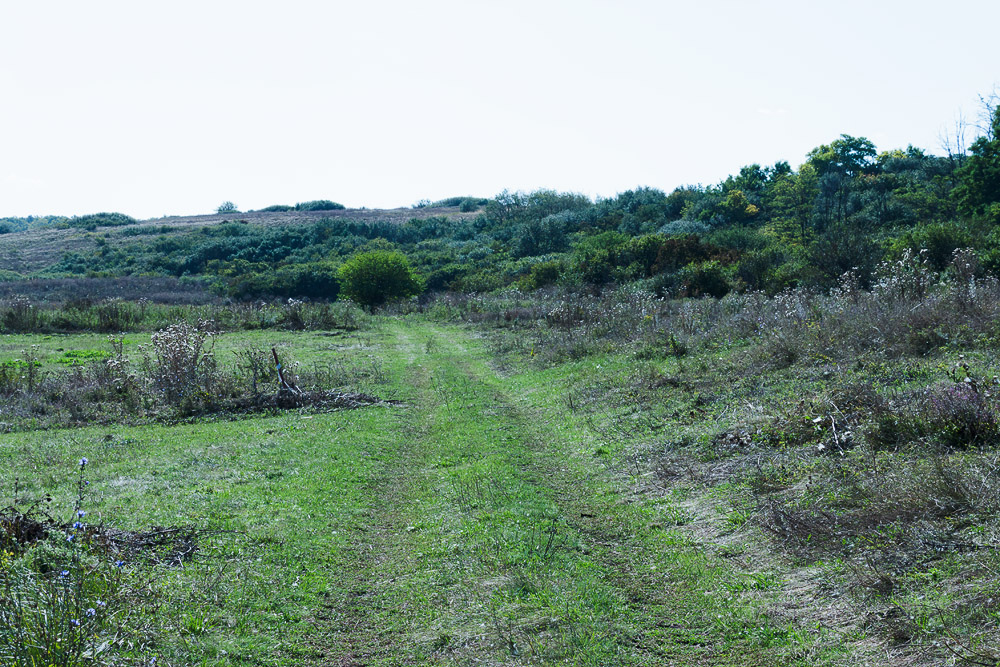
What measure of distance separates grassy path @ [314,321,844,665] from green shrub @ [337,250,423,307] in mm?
34356

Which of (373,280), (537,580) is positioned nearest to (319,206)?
(373,280)

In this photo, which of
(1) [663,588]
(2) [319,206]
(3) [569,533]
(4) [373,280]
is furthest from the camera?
(2) [319,206]

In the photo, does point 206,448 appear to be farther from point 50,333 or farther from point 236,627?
point 50,333

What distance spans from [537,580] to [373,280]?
3925 cm

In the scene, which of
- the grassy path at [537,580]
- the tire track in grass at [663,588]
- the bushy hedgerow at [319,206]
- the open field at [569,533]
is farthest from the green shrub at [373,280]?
the bushy hedgerow at [319,206]

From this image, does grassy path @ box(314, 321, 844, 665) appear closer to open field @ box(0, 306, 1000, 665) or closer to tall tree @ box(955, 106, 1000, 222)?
open field @ box(0, 306, 1000, 665)

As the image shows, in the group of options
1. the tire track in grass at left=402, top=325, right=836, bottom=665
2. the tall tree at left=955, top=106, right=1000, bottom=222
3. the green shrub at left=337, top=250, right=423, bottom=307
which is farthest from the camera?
the green shrub at left=337, top=250, right=423, bottom=307

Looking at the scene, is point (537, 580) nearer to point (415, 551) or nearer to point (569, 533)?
point (569, 533)

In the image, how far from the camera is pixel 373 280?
4381 centimetres

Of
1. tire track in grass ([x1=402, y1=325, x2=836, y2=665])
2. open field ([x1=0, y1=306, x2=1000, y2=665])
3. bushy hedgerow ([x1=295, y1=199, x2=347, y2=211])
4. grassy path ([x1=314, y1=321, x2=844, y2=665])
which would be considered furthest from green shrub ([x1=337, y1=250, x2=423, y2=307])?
bushy hedgerow ([x1=295, y1=199, x2=347, y2=211])

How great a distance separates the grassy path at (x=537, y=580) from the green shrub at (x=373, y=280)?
34356 mm

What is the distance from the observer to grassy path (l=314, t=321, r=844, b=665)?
4676 millimetres

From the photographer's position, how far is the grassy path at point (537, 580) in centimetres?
468

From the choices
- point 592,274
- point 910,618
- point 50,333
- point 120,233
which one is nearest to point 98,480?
point 910,618
